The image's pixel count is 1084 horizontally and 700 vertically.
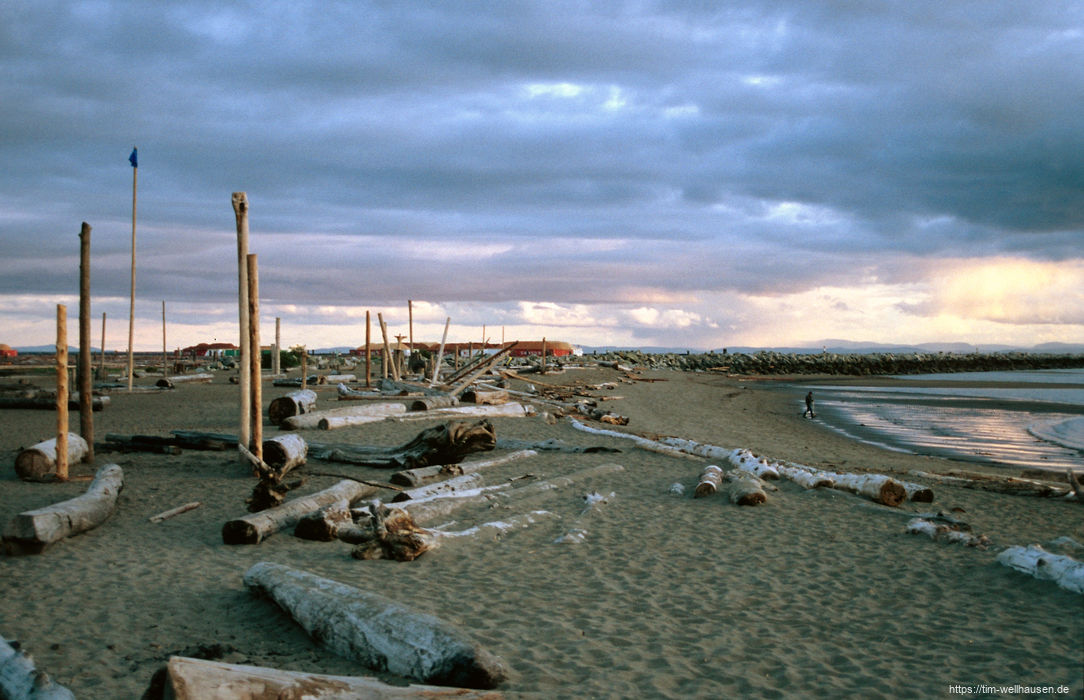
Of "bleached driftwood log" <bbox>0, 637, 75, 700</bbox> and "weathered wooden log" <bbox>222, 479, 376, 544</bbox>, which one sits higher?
"bleached driftwood log" <bbox>0, 637, 75, 700</bbox>

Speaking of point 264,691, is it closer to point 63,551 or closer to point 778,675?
point 778,675

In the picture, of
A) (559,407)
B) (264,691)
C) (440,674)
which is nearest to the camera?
(264,691)

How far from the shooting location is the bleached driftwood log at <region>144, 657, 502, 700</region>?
3.04 metres

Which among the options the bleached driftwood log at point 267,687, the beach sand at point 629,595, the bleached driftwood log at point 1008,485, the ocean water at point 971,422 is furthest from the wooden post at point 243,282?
the ocean water at point 971,422

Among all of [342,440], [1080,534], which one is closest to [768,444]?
[1080,534]

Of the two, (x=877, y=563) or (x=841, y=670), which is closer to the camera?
(x=841, y=670)

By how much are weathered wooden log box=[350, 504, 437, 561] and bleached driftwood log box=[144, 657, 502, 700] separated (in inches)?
120

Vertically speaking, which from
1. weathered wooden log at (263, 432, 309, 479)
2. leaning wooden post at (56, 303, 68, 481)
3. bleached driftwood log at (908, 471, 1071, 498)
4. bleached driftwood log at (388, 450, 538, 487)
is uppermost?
leaning wooden post at (56, 303, 68, 481)

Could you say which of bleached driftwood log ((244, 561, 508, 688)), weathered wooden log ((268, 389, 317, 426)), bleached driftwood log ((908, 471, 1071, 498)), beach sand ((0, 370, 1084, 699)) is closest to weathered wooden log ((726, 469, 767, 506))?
beach sand ((0, 370, 1084, 699))

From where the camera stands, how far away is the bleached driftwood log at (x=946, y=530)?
7.25 meters

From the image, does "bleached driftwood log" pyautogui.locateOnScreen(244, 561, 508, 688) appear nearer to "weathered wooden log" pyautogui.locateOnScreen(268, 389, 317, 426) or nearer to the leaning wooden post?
the leaning wooden post

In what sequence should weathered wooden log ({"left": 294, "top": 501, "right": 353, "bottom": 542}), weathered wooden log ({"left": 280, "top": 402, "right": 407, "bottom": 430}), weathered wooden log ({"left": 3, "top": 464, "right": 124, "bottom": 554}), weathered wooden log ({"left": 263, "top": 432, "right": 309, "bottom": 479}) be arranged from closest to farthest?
1. weathered wooden log ({"left": 3, "top": 464, "right": 124, "bottom": 554})
2. weathered wooden log ({"left": 294, "top": 501, "right": 353, "bottom": 542})
3. weathered wooden log ({"left": 263, "top": 432, "right": 309, "bottom": 479})
4. weathered wooden log ({"left": 280, "top": 402, "right": 407, "bottom": 430})

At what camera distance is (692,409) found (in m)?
26.8

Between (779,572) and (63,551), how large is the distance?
22.6 feet
